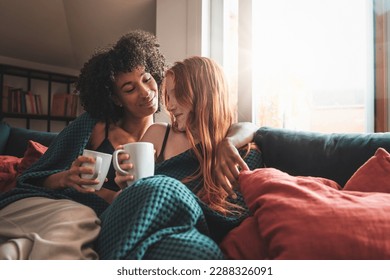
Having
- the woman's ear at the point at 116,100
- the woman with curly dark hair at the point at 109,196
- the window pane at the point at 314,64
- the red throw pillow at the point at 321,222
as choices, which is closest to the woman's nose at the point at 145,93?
the woman with curly dark hair at the point at 109,196

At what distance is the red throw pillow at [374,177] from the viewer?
62 cm

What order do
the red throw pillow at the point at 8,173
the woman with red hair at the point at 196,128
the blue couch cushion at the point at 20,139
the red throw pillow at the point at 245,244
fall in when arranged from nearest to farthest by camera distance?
the red throw pillow at the point at 245,244 < the woman with red hair at the point at 196,128 < the red throw pillow at the point at 8,173 < the blue couch cushion at the point at 20,139

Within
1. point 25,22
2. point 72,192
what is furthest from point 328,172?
point 25,22

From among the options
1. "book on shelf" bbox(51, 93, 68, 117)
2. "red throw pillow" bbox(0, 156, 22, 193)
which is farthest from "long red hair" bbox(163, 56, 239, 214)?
"book on shelf" bbox(51, 93, 68, 117)

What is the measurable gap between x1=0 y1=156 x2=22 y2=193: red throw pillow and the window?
1053 millimetres

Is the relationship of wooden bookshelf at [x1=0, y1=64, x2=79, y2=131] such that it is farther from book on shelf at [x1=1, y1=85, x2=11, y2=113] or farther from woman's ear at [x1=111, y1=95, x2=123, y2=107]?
woman's ear at [x1=111, y1=95, x2=123, y2=107]

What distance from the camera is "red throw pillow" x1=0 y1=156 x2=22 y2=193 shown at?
1.40 m

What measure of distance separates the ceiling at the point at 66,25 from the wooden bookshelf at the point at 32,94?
0.48 ft

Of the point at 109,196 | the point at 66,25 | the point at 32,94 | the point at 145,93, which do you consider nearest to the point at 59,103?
the point at 32,94

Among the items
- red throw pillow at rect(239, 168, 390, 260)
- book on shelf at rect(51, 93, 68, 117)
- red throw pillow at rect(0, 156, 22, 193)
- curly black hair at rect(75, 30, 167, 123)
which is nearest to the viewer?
red throw pillow at rect(239, 168, 390, 260)

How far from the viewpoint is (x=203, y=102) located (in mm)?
956

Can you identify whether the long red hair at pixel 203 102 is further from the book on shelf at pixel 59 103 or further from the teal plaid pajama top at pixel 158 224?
the book on shelf at pixel 59 103

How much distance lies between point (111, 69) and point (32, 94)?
6.67ft

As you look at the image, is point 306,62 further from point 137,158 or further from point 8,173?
point 8,173
